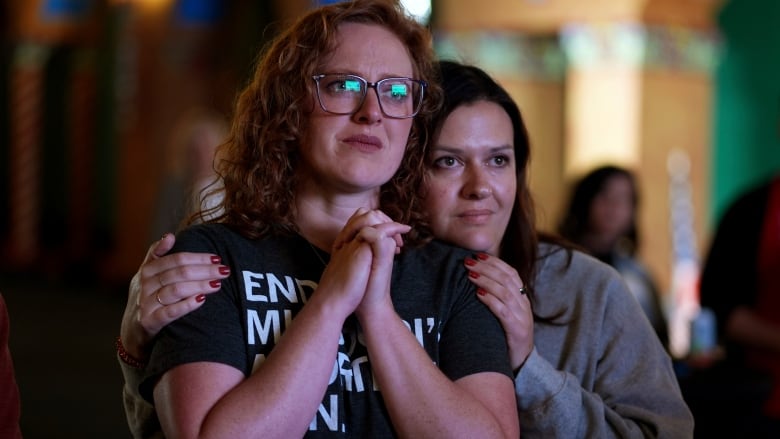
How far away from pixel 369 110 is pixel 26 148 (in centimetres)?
1573

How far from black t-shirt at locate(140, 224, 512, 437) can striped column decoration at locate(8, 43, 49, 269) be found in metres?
15.5

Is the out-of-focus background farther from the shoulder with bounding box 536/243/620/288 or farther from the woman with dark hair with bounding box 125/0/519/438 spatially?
the shoulder with bounding box 536/243/620/288

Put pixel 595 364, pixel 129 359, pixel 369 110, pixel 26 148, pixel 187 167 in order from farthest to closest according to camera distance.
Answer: pixel 26 148 → pixel 187 167 → pixel 595 364 → pixel 129 359 → pixel 369 110

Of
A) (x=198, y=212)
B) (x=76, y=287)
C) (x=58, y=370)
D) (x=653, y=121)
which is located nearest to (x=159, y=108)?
(x=76, y=287)

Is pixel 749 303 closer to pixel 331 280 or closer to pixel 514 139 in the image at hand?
pixel 514 139

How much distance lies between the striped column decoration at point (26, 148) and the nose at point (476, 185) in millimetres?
15252

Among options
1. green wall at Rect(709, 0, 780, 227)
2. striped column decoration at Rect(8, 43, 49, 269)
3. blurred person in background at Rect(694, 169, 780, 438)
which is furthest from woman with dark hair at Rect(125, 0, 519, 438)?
striped column decoration at Rect(8, 43, 49, 269)

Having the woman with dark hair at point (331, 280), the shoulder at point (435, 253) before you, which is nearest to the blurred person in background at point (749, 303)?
the shoulder at point (435, 253)

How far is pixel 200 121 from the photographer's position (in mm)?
6289

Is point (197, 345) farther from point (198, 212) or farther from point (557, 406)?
point (557, 406)

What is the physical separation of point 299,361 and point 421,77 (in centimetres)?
67

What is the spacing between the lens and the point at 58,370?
8.55m

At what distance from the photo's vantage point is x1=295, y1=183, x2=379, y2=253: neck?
224 cm

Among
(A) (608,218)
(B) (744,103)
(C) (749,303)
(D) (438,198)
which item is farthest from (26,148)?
(D) (438,198)
